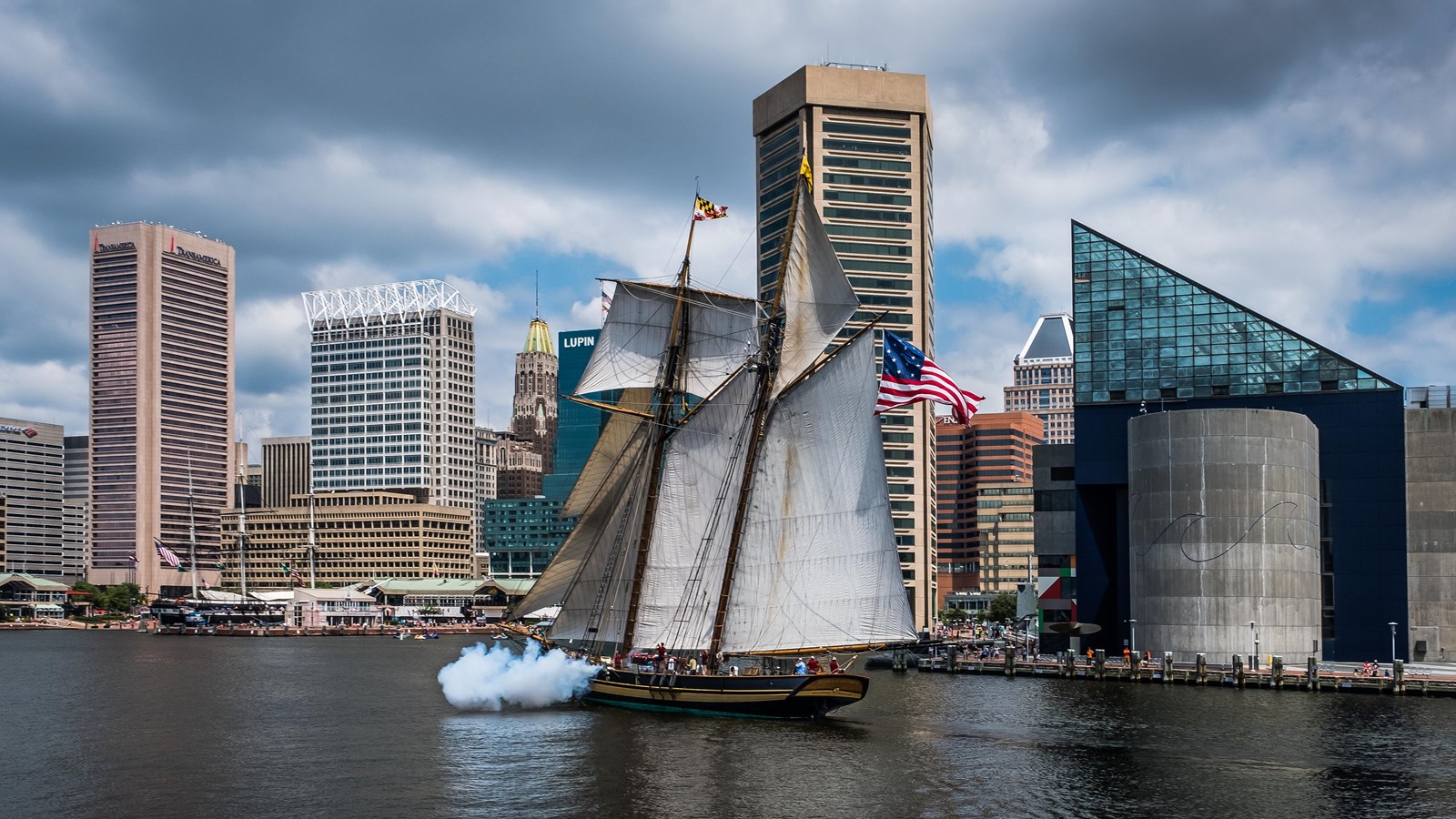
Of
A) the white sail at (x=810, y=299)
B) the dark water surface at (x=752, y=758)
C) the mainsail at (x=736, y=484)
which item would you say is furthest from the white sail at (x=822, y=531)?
the dark water surface at (x=752, y=758)

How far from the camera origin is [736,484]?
9425 centimetres

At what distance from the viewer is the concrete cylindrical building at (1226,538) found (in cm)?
11969

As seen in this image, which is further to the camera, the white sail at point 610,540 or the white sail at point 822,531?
the white sail at point 610,540

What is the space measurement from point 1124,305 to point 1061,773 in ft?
265

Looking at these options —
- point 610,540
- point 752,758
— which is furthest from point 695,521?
point 752,758

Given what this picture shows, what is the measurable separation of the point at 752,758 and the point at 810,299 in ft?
105

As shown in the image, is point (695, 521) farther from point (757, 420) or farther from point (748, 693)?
point (748, 693)

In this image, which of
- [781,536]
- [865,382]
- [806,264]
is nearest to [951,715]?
[781,536]

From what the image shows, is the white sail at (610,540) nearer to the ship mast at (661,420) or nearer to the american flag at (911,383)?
the ship mast at (661,420)

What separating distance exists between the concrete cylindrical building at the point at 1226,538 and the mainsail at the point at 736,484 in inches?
1619

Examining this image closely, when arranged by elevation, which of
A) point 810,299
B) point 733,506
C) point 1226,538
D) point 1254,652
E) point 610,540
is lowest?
point 1254,652

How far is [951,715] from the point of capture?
94562 mm

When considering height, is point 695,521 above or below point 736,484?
below

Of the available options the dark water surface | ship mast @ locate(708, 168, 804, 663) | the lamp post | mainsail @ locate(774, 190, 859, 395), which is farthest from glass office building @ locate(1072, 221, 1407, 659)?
ship mast @ locate(708, 168, 804, 663)
